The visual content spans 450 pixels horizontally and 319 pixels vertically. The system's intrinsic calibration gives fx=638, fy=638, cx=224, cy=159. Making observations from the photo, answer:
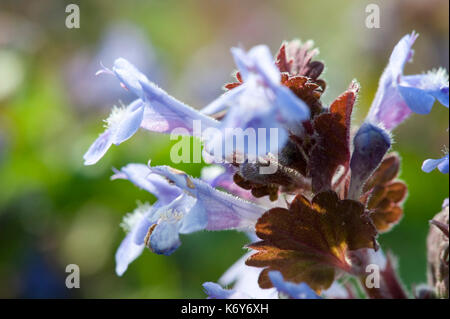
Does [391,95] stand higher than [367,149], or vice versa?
[391,95]

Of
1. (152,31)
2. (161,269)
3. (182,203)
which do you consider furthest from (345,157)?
(152,31)

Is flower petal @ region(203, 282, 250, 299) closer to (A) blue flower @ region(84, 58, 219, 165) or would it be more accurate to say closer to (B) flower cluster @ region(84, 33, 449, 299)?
(B) flower cluster @ region(84, 33, 449, 299)

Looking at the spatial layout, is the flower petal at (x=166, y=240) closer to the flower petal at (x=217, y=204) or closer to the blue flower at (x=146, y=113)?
the flower petal at (x=217, y=204)

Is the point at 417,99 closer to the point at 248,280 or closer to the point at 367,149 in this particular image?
the point at 367,149

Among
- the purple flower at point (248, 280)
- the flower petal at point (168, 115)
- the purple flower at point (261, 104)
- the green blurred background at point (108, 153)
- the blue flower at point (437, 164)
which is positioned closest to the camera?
the purple flower at point (261, 104)

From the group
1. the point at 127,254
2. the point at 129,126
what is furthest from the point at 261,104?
the point at 127,254

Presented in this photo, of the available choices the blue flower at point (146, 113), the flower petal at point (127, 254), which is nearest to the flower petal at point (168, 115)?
the blue flower at point (146, 113)
